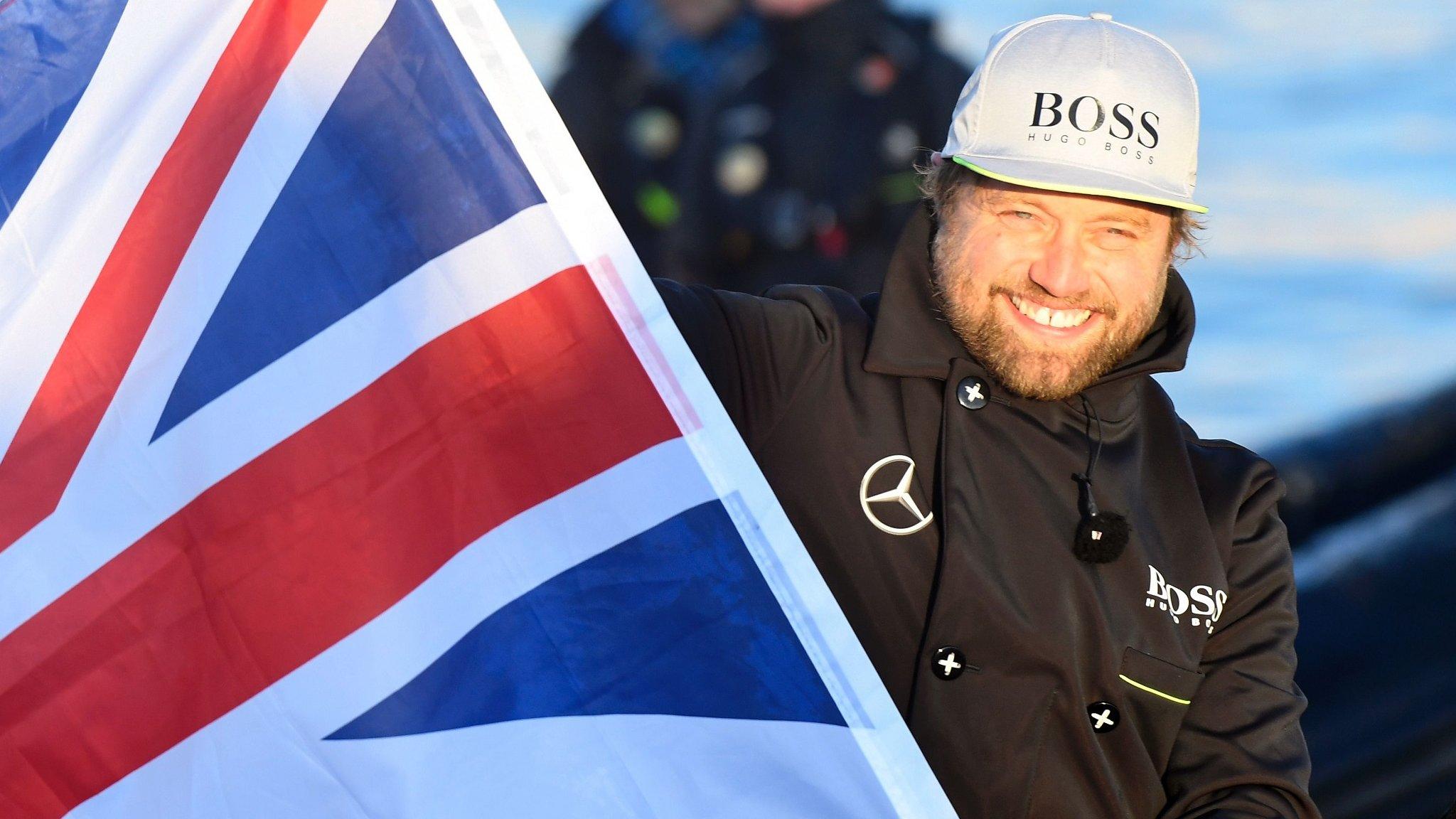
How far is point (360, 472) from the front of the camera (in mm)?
1238

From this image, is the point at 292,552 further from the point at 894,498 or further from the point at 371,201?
the point at 894,498

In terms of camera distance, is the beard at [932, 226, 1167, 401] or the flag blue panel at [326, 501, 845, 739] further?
the beard at [932, 226, 1167, 401]


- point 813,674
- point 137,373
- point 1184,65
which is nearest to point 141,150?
point 137,373

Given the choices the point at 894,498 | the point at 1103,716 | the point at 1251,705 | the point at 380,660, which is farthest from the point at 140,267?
the point at 1251,705

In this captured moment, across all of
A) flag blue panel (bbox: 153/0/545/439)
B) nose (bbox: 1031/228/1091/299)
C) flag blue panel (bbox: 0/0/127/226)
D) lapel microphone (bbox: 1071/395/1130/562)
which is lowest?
lapel microphone (bbox: 1071/395/1130/562)

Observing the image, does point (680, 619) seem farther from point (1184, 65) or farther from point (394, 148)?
point (1184, 65)

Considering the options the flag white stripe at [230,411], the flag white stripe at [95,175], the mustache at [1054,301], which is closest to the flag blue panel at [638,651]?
the flag white stripe at [230,411]

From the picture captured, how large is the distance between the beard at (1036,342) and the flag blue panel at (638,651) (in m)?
0.59

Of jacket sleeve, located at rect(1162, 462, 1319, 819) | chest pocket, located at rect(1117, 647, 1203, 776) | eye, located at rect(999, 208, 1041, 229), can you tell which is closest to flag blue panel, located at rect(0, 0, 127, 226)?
eye, located at rect(999, 208, 1041, 229)

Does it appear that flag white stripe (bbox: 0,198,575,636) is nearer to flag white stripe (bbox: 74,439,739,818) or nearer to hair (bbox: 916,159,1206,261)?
flag white stripe (bbox: 74,439,739,818)

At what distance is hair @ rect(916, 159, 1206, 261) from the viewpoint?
1.82m

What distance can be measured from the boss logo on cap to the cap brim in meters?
0.03

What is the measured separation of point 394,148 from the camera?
4.25 feet

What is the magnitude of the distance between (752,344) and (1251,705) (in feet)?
→ 2.13
